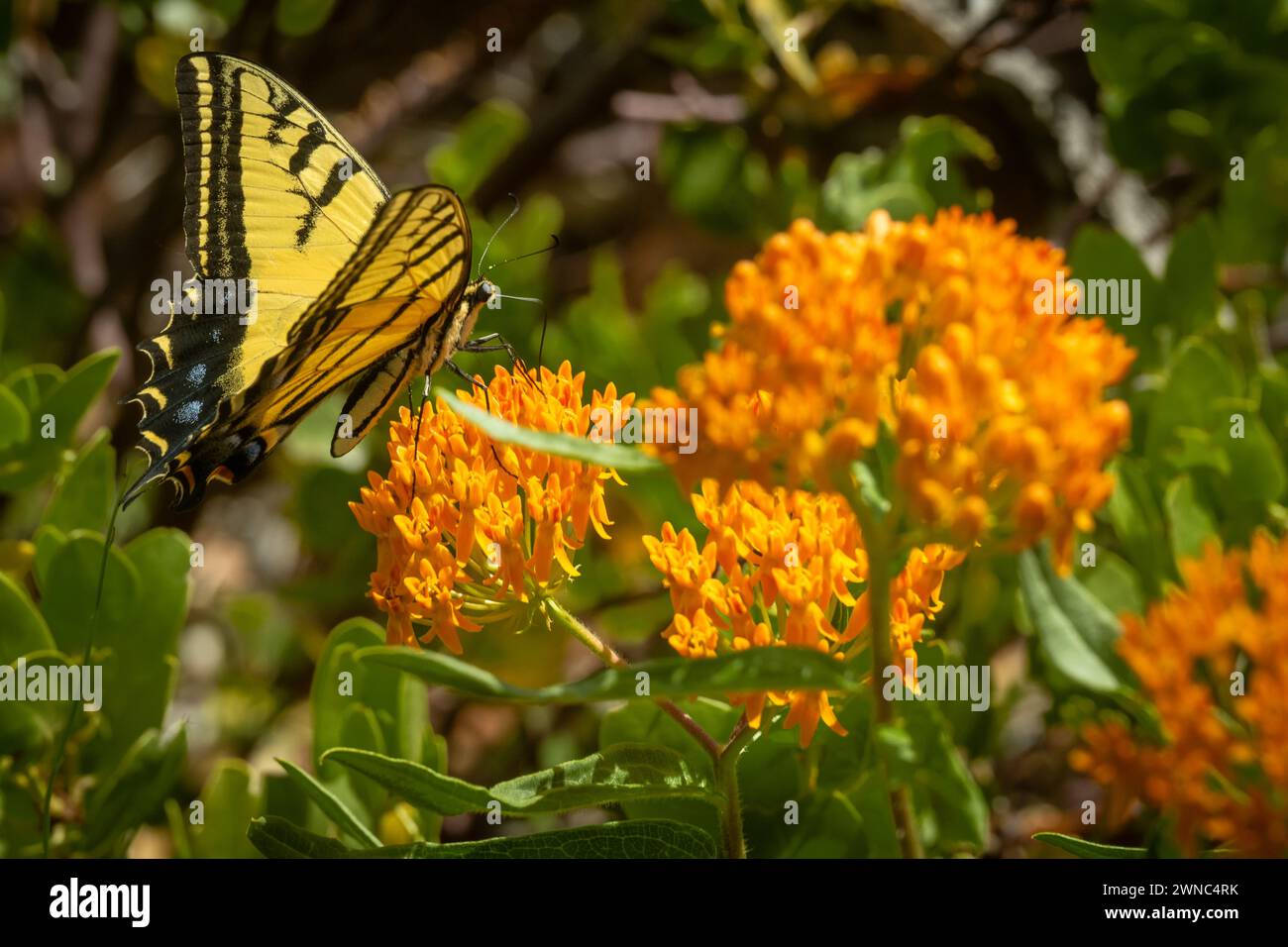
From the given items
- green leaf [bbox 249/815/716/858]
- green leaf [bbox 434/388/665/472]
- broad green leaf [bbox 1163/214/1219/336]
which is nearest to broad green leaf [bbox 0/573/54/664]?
green leaf [bbox 249/815/716/858]

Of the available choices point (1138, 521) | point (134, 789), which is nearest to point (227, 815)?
point (134, 789)

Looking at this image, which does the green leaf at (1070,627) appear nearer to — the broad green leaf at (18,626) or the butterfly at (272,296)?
the butterfly at (272,296)

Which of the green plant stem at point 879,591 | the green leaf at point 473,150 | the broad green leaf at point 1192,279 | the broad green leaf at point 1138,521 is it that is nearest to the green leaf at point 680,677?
the green plant stem at point 879,591

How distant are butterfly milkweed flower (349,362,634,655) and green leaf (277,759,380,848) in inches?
8.3

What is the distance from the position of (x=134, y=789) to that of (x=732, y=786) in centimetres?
101

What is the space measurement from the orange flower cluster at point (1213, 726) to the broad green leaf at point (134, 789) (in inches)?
53.4

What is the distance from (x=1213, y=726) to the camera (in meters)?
1.22

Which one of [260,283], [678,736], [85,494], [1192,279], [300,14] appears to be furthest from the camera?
[300,14]

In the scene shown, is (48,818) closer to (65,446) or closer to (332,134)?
(65,446)

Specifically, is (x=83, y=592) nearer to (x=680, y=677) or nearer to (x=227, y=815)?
(x=227, y=815)

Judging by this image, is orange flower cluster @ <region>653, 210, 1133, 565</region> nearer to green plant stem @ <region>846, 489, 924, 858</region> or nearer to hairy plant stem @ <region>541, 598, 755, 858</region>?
green plant stem @ <region>846, 489, 924, 858</region>

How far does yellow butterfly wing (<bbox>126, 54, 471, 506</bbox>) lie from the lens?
2.09 metres
